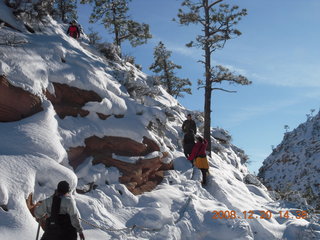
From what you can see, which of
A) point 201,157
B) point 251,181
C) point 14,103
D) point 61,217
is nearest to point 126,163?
point 201,157

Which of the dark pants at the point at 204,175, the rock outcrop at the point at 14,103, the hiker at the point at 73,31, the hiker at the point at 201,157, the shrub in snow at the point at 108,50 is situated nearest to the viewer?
the rock outcrop at the point at 14,103

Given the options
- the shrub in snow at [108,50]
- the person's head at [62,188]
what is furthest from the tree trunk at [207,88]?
the person's head at [62,188]

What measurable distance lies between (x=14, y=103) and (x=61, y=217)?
157 inches

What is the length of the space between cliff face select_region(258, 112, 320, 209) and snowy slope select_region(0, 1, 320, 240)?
34.6m

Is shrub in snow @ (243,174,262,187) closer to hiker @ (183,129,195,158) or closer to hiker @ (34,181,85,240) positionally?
hiker @ (183,129,195,158)

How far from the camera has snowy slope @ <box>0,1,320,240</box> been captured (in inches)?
239

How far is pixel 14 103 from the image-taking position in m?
7.43

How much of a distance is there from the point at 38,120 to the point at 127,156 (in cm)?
278

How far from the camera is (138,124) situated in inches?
398

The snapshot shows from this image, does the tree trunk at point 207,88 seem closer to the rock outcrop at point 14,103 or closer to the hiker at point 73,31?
the hiker at point 73,31

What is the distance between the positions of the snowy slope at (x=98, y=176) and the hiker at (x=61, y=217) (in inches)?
35.0

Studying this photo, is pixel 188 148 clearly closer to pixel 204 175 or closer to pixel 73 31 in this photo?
pixel 204 175

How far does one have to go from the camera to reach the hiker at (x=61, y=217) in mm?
4480

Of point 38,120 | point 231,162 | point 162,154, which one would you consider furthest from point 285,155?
point 38,120
